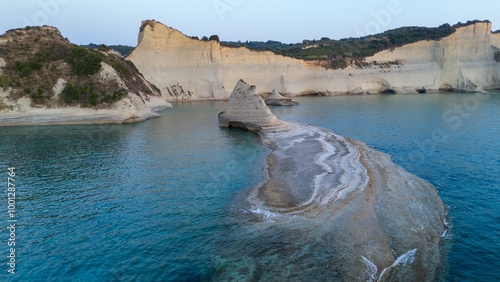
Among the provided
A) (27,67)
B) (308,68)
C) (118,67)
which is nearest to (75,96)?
(27,67)

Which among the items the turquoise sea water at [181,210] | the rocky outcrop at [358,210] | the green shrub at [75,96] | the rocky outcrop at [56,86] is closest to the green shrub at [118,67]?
the rocky outcrop at [56,86]

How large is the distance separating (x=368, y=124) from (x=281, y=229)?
962 inches

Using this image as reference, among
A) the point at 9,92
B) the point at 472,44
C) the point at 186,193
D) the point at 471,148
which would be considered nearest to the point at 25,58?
the point at 9,92

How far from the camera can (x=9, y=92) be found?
32.8m

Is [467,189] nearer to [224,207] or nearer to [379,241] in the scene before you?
[379,241]

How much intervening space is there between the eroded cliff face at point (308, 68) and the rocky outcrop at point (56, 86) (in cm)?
2950

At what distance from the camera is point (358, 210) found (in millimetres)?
9891

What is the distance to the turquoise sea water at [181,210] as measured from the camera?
7418 mm

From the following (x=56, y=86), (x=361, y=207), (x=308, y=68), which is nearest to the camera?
(x=361, y=207)

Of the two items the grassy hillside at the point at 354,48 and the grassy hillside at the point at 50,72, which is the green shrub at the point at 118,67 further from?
the grassy hillside at the point at 354,48

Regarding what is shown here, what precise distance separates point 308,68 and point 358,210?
74778mm

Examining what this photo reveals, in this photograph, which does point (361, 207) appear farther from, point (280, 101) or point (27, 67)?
point (280, 101)

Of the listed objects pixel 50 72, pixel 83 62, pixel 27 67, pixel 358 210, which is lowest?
pixel 358 210

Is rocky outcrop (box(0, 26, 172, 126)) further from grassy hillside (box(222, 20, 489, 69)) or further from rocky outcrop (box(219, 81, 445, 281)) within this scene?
grassy hillside (box(222, 20, 489, 69))
